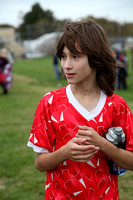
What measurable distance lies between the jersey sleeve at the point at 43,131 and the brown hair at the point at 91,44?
Result: 1.27ft

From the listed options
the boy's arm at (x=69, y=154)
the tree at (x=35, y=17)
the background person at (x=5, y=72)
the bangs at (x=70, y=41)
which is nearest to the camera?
the boy's arm at (x=69, y=154)

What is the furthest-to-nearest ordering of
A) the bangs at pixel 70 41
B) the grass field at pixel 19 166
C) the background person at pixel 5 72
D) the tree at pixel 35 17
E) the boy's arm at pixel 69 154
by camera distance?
1. the tree at pixel 35 17
2. the background person at pixel 5 72
3. the grass field at pixel 19 166
4. the bangs at pixel 70 41
5. the boy's arm at pixel 69 154

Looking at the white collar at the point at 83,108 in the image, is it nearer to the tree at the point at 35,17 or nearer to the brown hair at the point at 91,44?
the brown hair at the point at 91,44

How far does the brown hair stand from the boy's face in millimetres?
33

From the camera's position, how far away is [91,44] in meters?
1.78

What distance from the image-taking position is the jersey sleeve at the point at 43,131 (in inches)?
71.3

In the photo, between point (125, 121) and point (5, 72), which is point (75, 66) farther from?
point (5, 72)

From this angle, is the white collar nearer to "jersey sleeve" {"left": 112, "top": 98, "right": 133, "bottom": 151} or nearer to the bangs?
"jersey sleeve" {"left": 112, "top": 98, "right": 133, "bottom": 151}

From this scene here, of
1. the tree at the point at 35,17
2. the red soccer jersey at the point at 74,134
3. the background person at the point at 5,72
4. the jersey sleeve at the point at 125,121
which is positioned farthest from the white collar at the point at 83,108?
the tree at the point at 35,17

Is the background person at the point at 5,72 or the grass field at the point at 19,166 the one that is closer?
the grass field at the point at 19,166

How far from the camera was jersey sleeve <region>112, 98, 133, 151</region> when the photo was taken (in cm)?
185

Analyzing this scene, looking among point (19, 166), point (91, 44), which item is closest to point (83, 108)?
point (91, 44)

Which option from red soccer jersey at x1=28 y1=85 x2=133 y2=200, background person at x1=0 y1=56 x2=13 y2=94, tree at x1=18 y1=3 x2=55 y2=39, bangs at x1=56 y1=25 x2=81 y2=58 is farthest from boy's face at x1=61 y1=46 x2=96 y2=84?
tree at x1=18 y1=3 x2=55 y2=39

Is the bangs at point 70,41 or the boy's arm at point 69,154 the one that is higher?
the bangs at point 70,41
